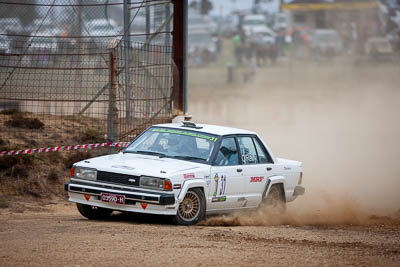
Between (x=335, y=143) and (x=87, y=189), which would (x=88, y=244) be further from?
(x=335, y=143)

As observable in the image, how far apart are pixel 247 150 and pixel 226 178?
0.80 metres

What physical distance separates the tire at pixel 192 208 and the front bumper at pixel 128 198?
24 cm

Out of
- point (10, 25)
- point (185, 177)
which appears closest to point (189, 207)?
point (185, 177)

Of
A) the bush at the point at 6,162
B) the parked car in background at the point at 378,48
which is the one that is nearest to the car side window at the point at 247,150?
the bush at the point at 6,162

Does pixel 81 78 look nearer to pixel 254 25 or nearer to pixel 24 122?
pixel 24 122

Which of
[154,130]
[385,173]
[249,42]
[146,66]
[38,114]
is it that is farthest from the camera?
[249,42]

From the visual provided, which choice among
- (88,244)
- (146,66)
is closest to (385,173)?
(146,66)

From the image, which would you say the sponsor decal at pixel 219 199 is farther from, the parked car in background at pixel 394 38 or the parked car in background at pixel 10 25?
the parked car in background at pixel 394 38

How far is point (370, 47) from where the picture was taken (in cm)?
4228

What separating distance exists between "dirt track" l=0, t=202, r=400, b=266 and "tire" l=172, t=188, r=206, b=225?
25 cm

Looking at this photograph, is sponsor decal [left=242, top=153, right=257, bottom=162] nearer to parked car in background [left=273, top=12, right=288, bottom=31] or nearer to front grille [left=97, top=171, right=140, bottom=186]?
front grille [left=97, top=171, right=140, bottom=186]

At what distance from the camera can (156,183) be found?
8.62 m

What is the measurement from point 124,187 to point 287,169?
2959 mm

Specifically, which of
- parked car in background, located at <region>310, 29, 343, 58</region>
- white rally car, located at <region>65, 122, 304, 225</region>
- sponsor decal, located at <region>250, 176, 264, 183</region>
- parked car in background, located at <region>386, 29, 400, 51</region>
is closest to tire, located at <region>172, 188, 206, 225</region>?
white rally car, located at <region>65, 122, 304, 225</region>
